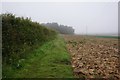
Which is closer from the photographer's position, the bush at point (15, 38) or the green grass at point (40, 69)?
the green grass at point (40, 69)

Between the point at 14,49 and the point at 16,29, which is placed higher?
the point at 16,29

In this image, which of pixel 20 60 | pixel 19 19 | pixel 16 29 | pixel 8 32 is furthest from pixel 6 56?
pixel 19 19

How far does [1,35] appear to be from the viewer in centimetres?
1110

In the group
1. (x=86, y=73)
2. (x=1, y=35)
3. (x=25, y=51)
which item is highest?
(x=1, y=35)

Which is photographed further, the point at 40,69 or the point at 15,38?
the point at 15,38

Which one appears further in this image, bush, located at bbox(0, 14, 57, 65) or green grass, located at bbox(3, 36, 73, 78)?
bush, located at bbox(0, 14, 57, 65)

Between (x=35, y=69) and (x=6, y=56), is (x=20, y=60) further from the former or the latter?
(x=35, y=69)

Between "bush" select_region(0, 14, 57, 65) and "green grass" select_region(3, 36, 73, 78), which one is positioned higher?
"bush" select_region(0, 14, 57, 65)

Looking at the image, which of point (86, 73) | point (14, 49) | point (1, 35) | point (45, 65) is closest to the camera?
point (86, 73)

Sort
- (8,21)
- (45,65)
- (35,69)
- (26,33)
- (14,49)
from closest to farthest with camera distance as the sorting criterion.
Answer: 1. (35,69)
2. (45,65)
3. (14,49)
4. (8,21)
5. (26,33)

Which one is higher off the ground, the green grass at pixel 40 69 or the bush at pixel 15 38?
the bush at pixel 15 38

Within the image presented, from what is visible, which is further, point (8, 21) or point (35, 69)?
point (8, 21)

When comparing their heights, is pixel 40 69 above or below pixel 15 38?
below

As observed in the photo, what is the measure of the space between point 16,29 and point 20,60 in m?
3.52
